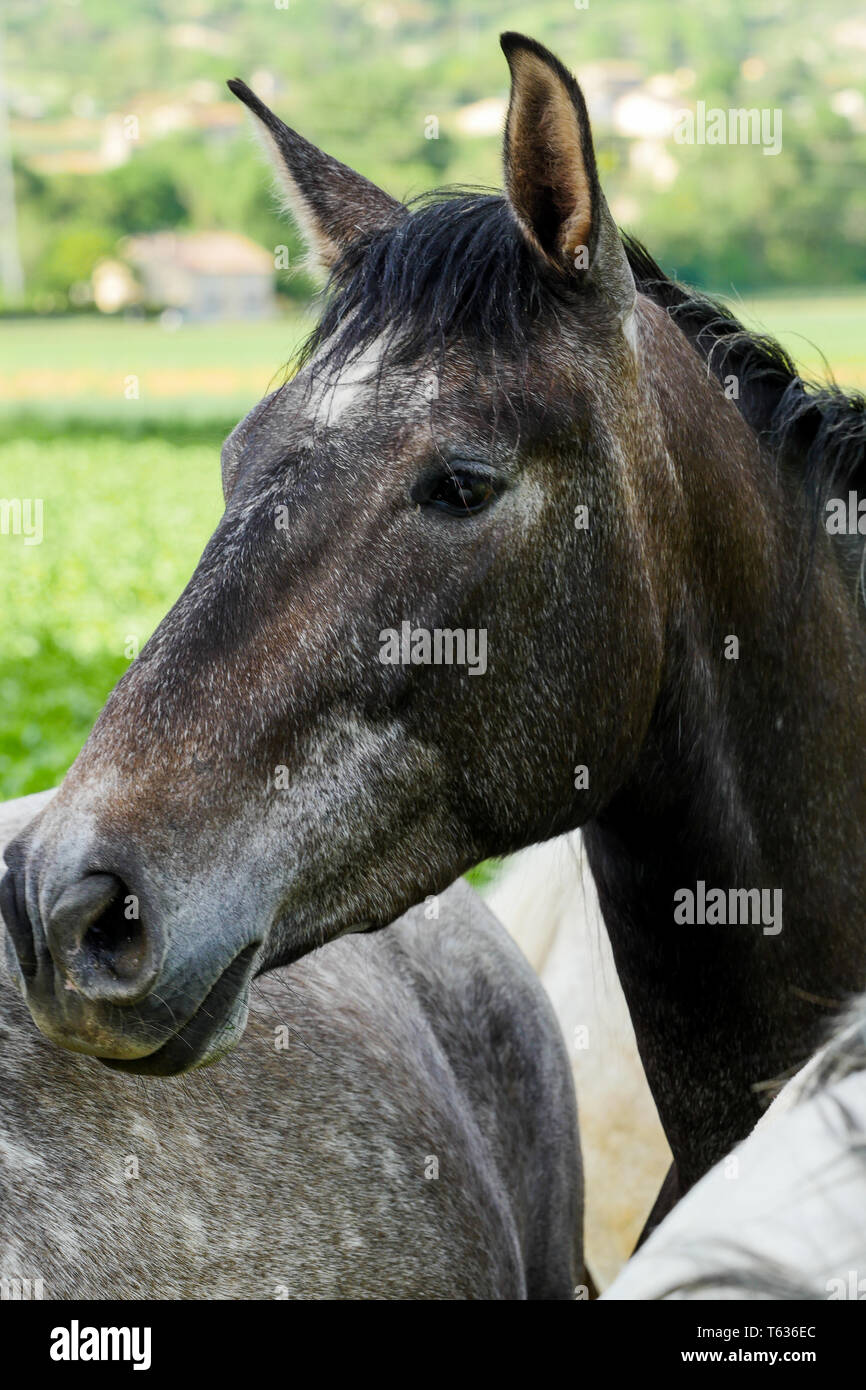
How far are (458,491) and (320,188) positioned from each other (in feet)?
3.12

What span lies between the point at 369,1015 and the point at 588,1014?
1098 millimetres

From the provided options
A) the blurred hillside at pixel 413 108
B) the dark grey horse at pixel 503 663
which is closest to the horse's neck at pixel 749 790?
the dark grey horse at pixel 503 663

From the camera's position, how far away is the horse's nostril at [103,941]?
1.97 m

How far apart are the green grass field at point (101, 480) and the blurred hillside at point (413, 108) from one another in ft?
20.4

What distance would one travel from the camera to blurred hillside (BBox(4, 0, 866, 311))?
2205 inches

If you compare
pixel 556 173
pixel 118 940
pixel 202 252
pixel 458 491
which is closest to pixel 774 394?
pixel 556 173

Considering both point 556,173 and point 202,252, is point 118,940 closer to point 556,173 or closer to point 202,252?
point 556,173

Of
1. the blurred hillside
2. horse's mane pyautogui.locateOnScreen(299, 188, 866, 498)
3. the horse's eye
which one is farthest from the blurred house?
the horse's eye

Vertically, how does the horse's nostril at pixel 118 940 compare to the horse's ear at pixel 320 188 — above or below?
below

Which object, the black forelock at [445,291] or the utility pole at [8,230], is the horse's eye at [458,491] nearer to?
the black forelock at [445,291]

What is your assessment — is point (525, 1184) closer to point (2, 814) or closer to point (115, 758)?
point (2, 814)

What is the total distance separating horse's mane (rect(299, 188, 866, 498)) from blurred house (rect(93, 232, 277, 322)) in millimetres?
64388

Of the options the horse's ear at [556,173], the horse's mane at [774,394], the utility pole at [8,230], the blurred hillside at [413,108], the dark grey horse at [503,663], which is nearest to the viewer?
the dark grey horse at [503,663]

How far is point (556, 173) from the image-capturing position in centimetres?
239
